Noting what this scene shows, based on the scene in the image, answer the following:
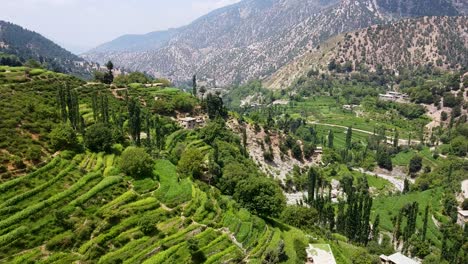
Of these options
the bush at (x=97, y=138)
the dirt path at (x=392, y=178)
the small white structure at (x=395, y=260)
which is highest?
the bush at (x=97, y=138)

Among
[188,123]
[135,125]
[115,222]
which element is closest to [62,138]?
[115,222]

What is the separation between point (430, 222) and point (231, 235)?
253ft

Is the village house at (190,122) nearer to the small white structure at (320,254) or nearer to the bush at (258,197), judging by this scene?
the bush at (258,197)

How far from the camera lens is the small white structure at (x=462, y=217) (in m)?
110

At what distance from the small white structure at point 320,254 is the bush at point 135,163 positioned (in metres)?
30.8

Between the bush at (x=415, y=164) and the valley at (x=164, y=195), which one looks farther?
the bush at (x=415, y=164)

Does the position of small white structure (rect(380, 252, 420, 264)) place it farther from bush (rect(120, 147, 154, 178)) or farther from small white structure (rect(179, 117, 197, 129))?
small white structure (rect(179, 117, 197, 129))

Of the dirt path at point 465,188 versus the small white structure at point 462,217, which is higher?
the dirt path at point 465,188

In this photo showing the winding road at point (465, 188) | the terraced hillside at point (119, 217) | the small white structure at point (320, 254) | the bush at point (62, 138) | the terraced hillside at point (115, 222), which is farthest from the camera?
the winding road at point (465, 188)

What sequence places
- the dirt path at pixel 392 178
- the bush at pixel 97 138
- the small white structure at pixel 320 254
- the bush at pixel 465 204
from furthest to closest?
the dirt path at pixel 392 178 → the bush at pixel 465 204 → the bush at pixel 97 138 → the small white structure at pixel 320 254

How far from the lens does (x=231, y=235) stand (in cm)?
6000

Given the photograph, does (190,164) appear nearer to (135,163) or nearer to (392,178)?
(135,163)

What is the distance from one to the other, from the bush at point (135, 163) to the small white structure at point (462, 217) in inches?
3646

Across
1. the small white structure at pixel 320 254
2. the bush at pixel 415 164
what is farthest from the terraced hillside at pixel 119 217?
the bush at pixel 415 164
